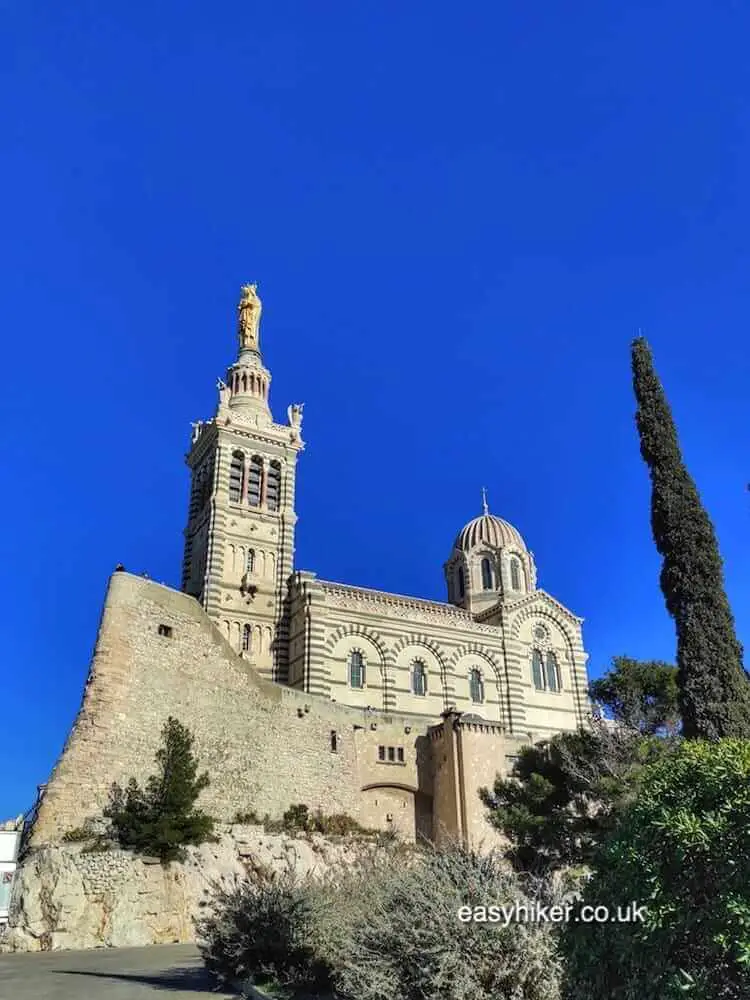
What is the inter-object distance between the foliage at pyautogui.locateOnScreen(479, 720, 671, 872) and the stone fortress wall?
6716 mm

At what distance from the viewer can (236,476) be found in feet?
134

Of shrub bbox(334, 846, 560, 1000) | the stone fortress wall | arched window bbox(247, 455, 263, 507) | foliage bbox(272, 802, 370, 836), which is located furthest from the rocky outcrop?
arched window bbox(247, 455, 263, 507)

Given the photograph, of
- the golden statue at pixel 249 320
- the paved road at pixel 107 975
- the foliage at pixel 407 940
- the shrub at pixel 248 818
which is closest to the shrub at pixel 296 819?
the shrub at pixel 248 818

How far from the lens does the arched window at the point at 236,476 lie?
40.4m

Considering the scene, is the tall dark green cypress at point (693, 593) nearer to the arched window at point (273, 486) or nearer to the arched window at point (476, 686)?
the arched window at point (476, 686)

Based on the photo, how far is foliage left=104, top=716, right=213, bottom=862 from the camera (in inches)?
802

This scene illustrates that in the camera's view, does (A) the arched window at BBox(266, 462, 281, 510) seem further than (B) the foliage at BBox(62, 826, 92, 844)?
Yes

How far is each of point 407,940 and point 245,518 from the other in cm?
3230

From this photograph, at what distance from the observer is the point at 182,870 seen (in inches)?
814

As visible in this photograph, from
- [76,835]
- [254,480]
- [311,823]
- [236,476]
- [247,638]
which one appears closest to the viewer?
[76,835]

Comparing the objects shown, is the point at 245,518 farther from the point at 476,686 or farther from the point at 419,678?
the point at 476,686

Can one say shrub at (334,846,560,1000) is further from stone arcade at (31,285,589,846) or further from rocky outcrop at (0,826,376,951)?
stone arcade at (31,285,589,846)

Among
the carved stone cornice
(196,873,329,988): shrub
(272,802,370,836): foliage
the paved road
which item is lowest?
the paved road

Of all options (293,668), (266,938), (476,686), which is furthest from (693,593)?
(476,686)
